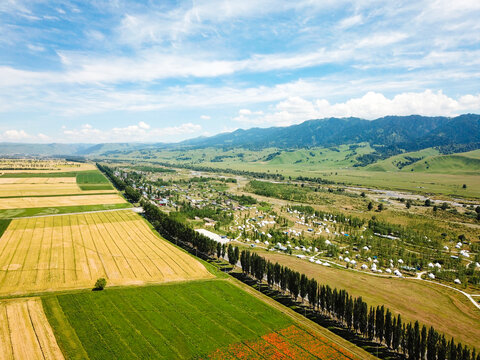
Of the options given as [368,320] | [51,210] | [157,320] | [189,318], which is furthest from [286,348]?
[51,210]

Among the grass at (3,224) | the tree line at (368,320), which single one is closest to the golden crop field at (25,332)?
the tree line at (368,320)

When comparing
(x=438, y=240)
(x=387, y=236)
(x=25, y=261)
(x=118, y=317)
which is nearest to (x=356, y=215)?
(x=387, y=236)

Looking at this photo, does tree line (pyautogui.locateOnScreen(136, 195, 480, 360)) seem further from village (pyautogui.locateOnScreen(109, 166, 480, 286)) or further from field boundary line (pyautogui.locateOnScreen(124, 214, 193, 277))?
village (pyautogui.locateOnScreen(109, 166, 480, 286))

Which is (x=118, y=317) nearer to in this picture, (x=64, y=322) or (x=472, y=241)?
(x=64, y=322)

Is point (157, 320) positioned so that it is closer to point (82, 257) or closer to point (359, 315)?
point (359, 315)

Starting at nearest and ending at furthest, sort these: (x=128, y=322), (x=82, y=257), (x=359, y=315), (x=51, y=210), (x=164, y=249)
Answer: (x=128, y=322)
(x=359, y=315)
(x=82, y=257)
(x=164, y=249)
(x=51, y=210)

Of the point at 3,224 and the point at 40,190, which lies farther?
the point at 40,190

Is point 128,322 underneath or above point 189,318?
above
